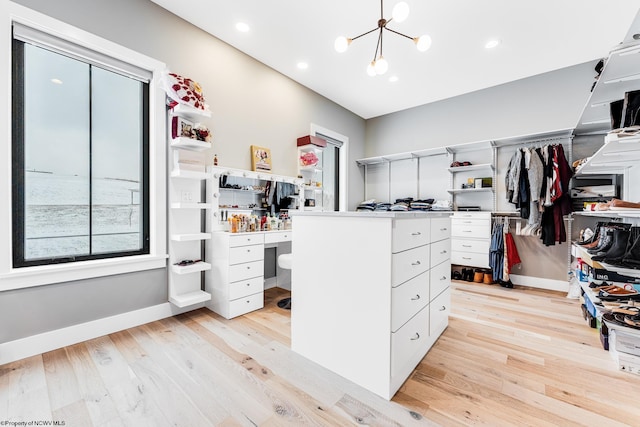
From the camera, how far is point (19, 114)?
1908 millimetres

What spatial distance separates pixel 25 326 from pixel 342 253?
2.31 meters

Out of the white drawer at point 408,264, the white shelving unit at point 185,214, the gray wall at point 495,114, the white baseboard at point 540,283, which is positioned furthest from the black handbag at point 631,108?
the white shelving unit at point 185,214

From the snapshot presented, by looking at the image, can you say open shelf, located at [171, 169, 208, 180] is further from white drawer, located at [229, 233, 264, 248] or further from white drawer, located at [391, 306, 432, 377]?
white drawer, located at [391, 306, 432, 377]

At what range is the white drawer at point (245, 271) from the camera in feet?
8.41

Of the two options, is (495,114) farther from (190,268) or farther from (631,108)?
(190,268)

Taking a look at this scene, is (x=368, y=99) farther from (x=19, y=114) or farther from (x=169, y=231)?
(x=19, y=114)

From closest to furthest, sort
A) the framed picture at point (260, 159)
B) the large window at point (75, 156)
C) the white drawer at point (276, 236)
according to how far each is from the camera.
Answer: the large window at point (75, 156) → the white drawer at point (276, 236) → the framed picture at point (260, 159)

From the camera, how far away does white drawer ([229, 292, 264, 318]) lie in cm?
254

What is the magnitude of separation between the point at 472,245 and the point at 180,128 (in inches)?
157

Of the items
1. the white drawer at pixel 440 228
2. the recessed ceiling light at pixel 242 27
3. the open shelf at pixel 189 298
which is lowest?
the open shelf at pixel 189 298

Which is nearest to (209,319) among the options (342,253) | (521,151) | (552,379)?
(342,253)

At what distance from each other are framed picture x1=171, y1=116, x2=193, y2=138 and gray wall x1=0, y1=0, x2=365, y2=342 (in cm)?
37

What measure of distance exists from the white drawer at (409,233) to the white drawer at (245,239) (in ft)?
5.53

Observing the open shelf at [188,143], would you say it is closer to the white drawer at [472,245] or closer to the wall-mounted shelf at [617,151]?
the wall-mounted shelf at [617,151]
